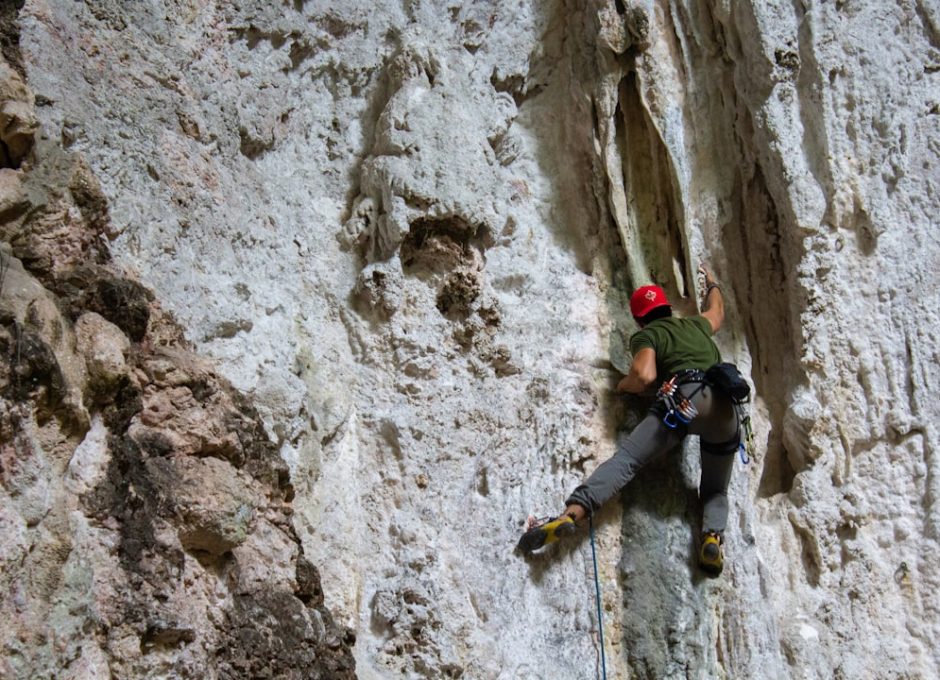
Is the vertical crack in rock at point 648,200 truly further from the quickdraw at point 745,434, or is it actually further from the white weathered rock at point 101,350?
the white weathered rock at point 101,350

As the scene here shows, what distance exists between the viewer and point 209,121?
3.72 meters

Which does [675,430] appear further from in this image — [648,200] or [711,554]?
[648,200]

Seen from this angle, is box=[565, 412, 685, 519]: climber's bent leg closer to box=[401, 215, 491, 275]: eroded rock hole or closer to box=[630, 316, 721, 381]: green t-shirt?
box=[630, 316, 721, 381]: green t-shirt

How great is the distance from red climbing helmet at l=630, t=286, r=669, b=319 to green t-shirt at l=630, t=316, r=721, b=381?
3.1 inches

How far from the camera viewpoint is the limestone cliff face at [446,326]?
2848mm

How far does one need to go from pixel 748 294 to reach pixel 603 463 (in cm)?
131

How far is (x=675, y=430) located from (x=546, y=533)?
682mm

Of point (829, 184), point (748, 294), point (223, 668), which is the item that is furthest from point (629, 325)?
point (223, 668)

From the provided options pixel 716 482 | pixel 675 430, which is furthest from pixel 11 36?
pixel 716 482

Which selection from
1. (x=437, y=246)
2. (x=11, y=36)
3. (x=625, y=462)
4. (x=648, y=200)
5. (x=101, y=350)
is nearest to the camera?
(x=101, y=350)

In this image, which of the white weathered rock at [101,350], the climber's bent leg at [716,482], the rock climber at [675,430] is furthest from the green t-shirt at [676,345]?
the white weathered rock at [101,350]

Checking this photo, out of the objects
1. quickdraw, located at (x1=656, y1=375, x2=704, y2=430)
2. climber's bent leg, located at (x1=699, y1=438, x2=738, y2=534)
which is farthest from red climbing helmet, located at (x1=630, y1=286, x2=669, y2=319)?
climber's bent leg, located at (x1=699, y1=438, x2=738, y2=534)

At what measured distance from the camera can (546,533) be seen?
369cm

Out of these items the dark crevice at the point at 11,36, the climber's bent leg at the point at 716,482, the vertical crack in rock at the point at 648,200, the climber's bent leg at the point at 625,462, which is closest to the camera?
the dark crevice at the point at 11,36
